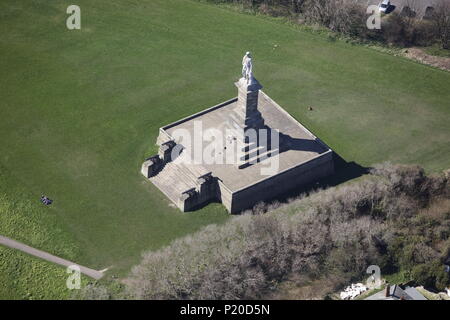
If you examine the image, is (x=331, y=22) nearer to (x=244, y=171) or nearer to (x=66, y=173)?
(x=244, y=171)

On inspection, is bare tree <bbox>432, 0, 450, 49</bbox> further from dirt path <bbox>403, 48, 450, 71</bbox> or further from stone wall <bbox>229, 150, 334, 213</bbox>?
stone wall <bbox>229, 150, 334, 213</bbox>

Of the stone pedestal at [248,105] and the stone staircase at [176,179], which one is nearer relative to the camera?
the stone pedestal at [248,105]

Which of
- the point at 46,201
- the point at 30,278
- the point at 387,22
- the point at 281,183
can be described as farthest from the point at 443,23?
the point at 30,278

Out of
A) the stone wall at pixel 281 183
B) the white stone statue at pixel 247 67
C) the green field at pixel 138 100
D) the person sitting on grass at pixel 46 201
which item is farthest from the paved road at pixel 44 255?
the white stone statue at pixel 247 67

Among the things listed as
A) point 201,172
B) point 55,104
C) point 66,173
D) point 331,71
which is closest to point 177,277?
point 201,172

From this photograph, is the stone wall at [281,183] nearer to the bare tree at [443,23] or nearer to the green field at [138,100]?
the green field at [138,100]

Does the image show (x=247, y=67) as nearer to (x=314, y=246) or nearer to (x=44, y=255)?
(x=314, y=246)
